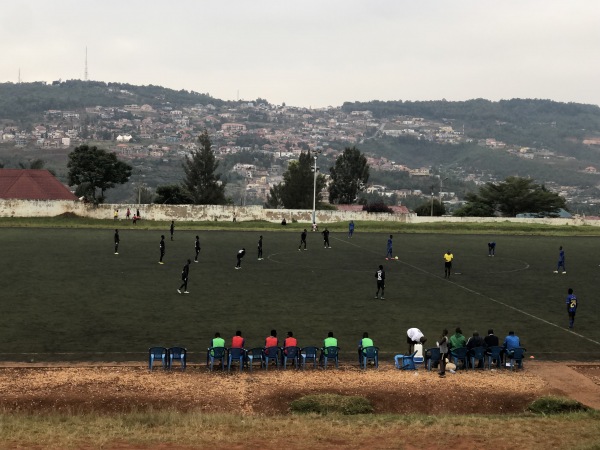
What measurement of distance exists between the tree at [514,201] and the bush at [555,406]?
97.1 m

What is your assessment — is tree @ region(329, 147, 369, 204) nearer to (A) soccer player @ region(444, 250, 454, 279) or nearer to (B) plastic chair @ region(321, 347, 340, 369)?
(A) soccer player @ region(444, 250, 454, 279)

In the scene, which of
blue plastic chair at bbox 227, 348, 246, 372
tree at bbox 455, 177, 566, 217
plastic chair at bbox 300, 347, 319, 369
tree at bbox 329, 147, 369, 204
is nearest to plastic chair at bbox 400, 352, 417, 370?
plastic chair at bbox 300, 347, 319, 369

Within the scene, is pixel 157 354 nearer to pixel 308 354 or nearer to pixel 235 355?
pixel 235 355

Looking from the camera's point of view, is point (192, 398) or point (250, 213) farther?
point (250, 213)

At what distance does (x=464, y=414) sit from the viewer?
1745cm

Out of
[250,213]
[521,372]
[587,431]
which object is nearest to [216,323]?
[521,372]

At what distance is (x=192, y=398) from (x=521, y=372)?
30.5 feet

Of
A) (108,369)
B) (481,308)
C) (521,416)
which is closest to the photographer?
(521,416)

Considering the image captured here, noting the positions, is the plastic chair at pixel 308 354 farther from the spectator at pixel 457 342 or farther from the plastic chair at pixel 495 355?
the plastic chair at pixel 495 355

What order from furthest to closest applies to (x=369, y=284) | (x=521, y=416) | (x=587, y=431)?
1. (x=369, y=284)
2. (x=521, y=416)
3. (x=587, y=431)

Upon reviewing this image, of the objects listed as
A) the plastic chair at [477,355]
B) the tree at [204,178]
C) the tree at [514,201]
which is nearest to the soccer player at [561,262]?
the plastic chair at [477,355]

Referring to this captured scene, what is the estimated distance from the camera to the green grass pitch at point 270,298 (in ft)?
77.6

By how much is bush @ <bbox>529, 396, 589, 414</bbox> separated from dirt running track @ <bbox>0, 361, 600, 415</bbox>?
410 mm

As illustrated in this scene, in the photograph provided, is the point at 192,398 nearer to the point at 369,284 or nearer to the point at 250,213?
the point at 369,284
